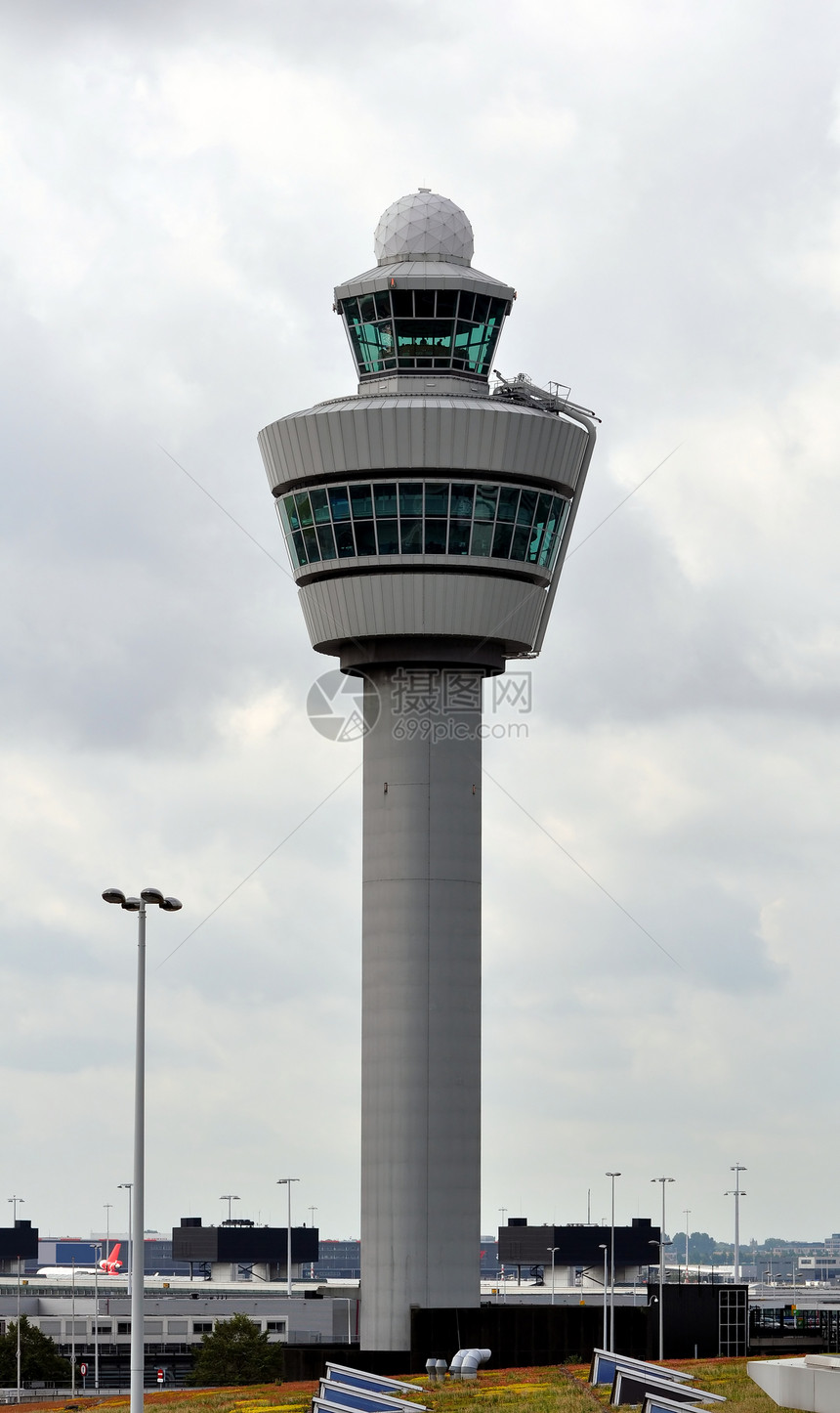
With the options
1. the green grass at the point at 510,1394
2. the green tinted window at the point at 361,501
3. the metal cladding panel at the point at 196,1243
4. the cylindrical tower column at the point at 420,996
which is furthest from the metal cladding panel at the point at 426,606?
the metal cladding panel at the point at 196,1243

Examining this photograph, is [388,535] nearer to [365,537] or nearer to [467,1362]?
[365,537]

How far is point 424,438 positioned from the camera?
6988cm

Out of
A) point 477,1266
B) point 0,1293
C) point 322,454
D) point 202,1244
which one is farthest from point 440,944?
point 202,1244

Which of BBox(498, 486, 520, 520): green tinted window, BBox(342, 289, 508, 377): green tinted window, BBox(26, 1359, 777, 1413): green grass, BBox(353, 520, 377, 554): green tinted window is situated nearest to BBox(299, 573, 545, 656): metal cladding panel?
BBox(353, 520, 377, 554): green tinted window

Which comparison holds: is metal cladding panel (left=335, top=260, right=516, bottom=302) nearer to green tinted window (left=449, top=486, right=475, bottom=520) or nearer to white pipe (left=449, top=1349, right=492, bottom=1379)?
green tinted window (left=449, top=486, right=475, bottom=520)

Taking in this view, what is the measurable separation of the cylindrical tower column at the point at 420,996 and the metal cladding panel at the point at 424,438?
25.7ft

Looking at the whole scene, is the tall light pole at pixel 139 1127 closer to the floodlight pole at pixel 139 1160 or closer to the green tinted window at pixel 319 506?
the floodlight pole at pixel 139 1160

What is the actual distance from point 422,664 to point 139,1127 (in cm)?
3317

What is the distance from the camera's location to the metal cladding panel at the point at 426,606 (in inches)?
2763

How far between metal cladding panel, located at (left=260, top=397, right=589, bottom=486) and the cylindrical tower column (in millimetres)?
7832

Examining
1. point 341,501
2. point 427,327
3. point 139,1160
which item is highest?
point 427,327

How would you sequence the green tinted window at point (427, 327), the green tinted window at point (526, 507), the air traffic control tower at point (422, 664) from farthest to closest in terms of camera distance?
the green tinted window at point (427, 327), the green tinted window at point (526, 507), the air traffic control tower at point (422, 664)

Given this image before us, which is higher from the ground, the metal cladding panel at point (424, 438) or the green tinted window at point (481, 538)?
the metal cladding panel at point (424, 438)

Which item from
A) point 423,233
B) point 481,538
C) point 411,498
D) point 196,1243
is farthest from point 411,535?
point 196,1243
